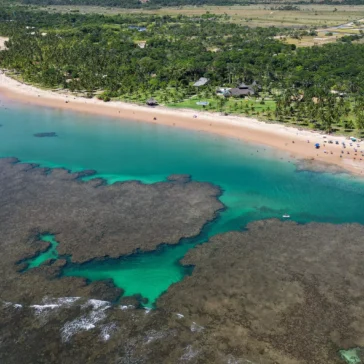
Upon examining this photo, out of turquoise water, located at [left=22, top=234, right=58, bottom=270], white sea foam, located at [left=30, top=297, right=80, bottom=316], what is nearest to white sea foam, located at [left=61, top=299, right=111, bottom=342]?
white sea foam, located at [left=30, top=297, right=80, bottom=316]

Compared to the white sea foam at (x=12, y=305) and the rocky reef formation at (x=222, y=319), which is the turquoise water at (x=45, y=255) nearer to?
the white sea foam at (x=12, y=305)

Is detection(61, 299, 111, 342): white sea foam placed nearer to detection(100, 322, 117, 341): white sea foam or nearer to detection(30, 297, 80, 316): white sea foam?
detection(100, 322, 117, 341): white sea foam

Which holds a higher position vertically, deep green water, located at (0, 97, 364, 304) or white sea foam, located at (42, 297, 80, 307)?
deep green water, located at (0, 97, 364, 304)

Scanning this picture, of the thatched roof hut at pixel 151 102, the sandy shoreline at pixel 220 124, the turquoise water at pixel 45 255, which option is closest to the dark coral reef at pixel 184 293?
the turquoise water at pixel 45 255

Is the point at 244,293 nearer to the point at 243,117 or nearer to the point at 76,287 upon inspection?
the point at 76,287

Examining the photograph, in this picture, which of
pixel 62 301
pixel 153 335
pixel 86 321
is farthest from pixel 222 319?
pixel 62 301

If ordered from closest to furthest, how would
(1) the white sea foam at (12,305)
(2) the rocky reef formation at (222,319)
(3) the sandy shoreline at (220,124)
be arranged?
1. (2) the rocky reef formation at (222,319)
2. (1) the white sea foam at (12,305)
3. (3) the sandy shoreline at (220,124)
